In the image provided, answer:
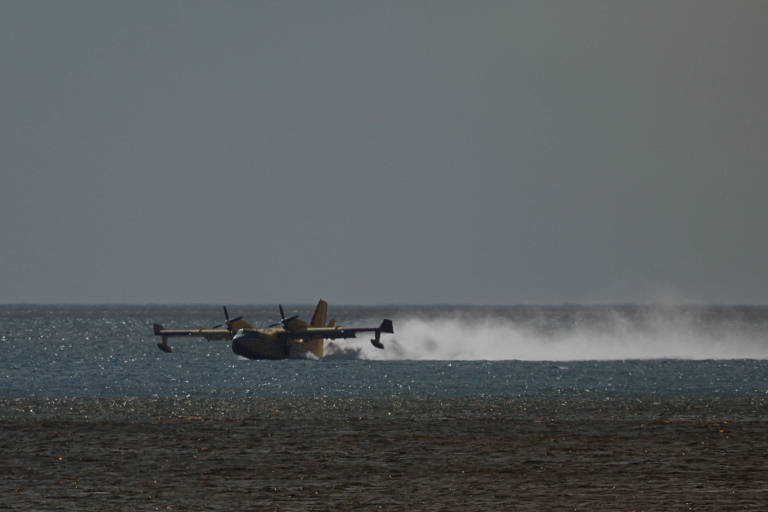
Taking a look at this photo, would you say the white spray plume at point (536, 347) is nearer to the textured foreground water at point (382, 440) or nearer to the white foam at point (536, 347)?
the white foam at point (536, 347)

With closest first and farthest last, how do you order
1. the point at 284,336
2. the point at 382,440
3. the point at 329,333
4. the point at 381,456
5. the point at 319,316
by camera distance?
the point at 381,456 < the point at 382,440 < the point at 329,333 < the point at 284,336 < the point at 319,316

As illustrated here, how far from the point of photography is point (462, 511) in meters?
24.7

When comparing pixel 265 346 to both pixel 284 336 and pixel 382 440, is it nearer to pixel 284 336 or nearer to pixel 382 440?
pixel 284 336

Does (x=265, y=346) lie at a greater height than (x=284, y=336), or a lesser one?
lesser

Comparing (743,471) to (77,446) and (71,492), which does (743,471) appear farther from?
(77,446)

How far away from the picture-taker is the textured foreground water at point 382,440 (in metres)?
26.7

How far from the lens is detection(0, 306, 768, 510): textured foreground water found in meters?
26.7

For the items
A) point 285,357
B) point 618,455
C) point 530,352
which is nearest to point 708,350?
point 530,352

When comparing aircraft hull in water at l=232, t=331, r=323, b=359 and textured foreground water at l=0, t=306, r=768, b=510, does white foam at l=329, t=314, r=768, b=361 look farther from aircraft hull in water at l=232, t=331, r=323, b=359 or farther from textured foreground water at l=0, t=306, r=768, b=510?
textured foreground water at l=0, t=306, r=768, b=510

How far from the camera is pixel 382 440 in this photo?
125 ft

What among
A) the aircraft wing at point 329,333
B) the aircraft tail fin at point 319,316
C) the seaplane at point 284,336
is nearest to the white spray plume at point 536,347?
the aircraft tail fin at point 319,316

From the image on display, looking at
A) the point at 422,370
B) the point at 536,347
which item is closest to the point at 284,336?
the point at 422,370

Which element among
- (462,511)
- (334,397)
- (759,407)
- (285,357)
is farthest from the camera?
(285,357)

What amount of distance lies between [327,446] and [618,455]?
27.1 feet
